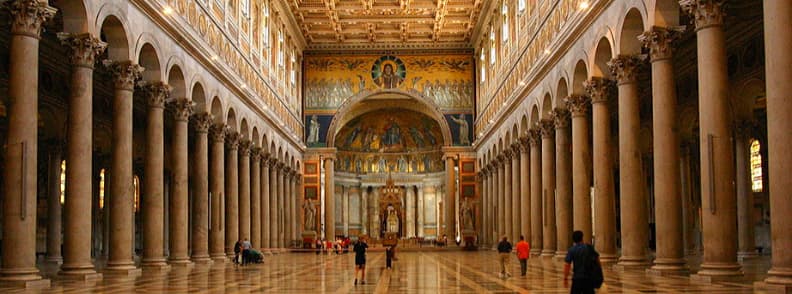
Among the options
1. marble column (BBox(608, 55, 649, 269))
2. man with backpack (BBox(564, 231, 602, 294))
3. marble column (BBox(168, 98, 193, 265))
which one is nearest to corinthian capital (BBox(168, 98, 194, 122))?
marble column (BBox(168, 98, 193, 265))

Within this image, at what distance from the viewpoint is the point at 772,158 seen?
15977 mm

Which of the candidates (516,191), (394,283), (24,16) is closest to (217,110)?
(516,191)

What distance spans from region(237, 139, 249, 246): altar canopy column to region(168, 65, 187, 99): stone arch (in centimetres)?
1172

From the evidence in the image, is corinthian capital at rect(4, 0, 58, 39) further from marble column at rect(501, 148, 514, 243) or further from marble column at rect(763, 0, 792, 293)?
marble column at rect(501, 148, 514, 243)

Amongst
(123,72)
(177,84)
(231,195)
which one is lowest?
(231,195)

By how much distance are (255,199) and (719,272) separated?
32162mm

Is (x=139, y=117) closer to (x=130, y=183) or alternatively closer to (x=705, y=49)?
(x=130, y=183)

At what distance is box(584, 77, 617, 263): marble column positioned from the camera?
2744cm

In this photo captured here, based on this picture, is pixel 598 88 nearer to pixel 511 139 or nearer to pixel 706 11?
pixel 706 11

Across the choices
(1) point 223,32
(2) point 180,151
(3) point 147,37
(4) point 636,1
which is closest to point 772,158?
(4) point 636,1

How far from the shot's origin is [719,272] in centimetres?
1873

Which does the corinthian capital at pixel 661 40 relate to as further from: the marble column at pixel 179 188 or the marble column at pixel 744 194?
the marble column at pixel 179 188

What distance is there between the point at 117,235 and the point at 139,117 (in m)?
18.7

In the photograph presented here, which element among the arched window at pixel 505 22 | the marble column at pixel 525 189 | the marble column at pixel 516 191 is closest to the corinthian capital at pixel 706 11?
the marble column at pixel 525 189
